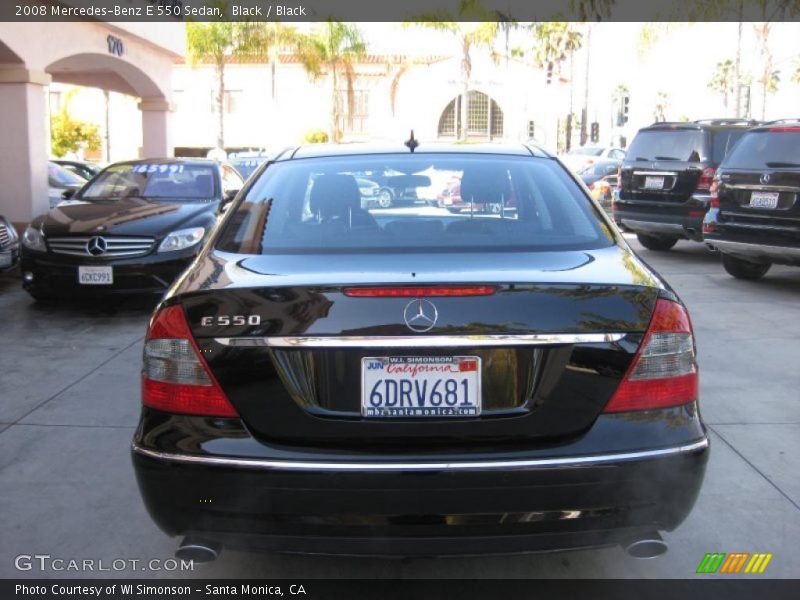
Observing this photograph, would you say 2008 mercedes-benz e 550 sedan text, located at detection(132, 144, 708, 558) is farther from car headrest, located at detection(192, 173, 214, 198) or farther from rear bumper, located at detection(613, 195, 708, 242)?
rear bumper, located at detection(613, 195, 708, 242)

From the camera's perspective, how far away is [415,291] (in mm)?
2578

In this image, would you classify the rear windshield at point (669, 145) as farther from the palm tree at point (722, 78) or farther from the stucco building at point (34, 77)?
the palm tree at point (722, 78)

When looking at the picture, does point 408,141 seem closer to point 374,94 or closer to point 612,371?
point 612,371

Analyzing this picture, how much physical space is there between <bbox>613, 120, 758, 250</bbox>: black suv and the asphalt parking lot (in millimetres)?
3387

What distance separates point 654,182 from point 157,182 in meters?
6.37

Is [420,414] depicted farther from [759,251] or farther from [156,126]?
[156,126]

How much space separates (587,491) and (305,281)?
3.43ft

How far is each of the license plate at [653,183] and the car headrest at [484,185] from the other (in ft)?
27.3

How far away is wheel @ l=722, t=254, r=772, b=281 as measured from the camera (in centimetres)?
1001

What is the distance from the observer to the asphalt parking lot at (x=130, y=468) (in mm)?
3328

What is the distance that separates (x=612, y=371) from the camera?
2.62 meters

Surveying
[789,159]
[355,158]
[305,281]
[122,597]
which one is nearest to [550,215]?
[355,158]

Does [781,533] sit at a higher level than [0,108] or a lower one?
lower

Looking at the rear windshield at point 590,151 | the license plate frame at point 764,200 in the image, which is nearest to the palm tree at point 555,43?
the rear windshield at point 590,151
